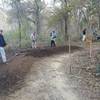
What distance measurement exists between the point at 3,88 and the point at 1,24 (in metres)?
62.8

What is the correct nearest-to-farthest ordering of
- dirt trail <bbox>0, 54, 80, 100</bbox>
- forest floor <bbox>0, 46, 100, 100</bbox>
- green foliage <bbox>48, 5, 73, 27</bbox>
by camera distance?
1. dirt trail <bbox>0, 54, 80, 100</bbox>
2. forest floor <bbox>0, 46, 100, 100</bbox>
3. green foliage <bbox>48, 5, 73, 27</bbox>

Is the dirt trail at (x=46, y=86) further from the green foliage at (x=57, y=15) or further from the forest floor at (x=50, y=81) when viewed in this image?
the green foliage at (x=57, y=15)

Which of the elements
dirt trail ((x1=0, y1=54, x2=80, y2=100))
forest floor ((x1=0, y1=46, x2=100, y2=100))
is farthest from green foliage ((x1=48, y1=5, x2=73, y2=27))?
dirt trail ((x1=0, y1=54, x2=80, y2=100))

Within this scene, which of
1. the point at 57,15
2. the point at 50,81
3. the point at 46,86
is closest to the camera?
the point at 46,86

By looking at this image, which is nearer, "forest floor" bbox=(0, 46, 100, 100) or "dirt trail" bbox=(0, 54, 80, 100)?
"dirt trail" bbox=(0, 54, 80, 100)

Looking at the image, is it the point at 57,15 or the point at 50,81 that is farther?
the point at 57,15

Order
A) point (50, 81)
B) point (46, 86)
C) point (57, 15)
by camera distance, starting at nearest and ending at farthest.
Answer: point (46, 86) → point (50, 81) → point (57, 15)

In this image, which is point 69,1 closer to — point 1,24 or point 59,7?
point 59,7

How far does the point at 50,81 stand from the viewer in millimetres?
11266

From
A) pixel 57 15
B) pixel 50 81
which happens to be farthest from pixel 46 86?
pixel 57 15

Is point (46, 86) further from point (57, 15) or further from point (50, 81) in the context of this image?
point (57, 15)

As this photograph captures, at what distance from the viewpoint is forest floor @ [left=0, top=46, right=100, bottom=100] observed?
9953 mm

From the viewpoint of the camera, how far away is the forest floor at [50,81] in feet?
32.7

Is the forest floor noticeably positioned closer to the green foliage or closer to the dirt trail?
the dirt trail
